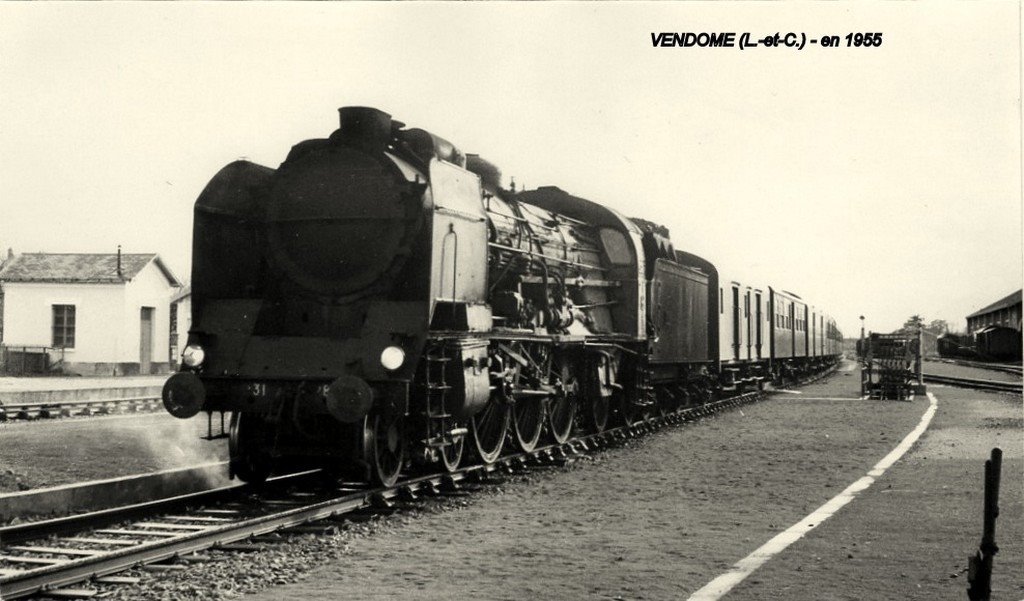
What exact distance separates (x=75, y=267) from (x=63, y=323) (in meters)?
2.13

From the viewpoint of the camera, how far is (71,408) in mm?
18500

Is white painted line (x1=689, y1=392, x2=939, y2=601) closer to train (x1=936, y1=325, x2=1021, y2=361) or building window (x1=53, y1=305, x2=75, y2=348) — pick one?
building window (x1=53, y1=305, x2=75, y2=348)

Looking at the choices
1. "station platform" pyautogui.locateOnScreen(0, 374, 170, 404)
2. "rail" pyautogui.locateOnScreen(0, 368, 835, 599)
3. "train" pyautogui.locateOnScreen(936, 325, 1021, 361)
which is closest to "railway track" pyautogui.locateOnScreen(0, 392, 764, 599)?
"rail" pyautogui.locateOnScreen(0, 368, 835, 599)

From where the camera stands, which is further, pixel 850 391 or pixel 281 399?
pixel 850 391

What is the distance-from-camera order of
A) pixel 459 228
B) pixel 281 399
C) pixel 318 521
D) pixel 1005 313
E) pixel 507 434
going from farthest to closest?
pixel 1005 313
pixel 507 434
pixel 459 228
pixel 281 399
pixel 318 521

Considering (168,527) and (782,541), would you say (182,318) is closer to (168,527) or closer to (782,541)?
(168,527)

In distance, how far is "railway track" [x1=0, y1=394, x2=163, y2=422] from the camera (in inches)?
664

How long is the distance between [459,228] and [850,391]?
21927 mm

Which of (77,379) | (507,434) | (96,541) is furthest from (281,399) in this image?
(77,379)

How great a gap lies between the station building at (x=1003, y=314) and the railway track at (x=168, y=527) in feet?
120

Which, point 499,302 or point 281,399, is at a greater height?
point 499,302

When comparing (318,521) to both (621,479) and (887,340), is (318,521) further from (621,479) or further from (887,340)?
(887,340)

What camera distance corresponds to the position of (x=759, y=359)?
25938mm

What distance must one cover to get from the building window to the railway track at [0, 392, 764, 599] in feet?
73.2
